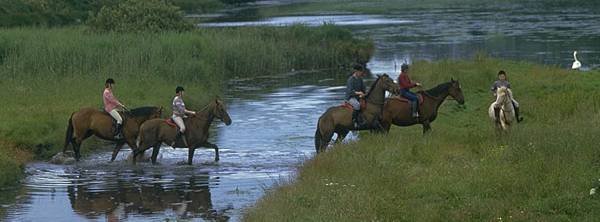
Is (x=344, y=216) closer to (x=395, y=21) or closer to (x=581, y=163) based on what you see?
(x=581, y=163)

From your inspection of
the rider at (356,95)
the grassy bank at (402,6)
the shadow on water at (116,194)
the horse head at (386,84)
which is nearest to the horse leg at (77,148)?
the shadow on water at (116,194)

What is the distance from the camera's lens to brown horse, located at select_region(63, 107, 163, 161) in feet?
88.8

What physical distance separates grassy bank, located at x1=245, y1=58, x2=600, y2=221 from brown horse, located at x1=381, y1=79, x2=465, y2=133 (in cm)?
139

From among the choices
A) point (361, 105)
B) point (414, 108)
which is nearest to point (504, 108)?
point (414, 108)

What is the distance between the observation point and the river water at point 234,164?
2083cm

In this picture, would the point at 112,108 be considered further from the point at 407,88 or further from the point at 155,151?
the point at 407,88

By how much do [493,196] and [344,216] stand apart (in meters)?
2.64

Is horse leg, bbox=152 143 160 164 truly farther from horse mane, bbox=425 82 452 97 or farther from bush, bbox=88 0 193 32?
bush, bbox=88 0 193 32

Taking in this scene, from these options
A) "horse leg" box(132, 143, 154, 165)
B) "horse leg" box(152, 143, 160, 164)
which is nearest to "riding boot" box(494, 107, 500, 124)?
"horse leg" box(152, 143, 160, 164)

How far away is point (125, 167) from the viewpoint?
26234 mm

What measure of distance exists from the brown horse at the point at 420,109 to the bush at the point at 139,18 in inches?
1214

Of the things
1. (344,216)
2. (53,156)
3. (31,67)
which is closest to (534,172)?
(344,216)

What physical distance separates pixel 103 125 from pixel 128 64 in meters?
18.2

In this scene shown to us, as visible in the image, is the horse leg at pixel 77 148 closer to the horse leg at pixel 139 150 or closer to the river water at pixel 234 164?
the river water at pixel 234 164
